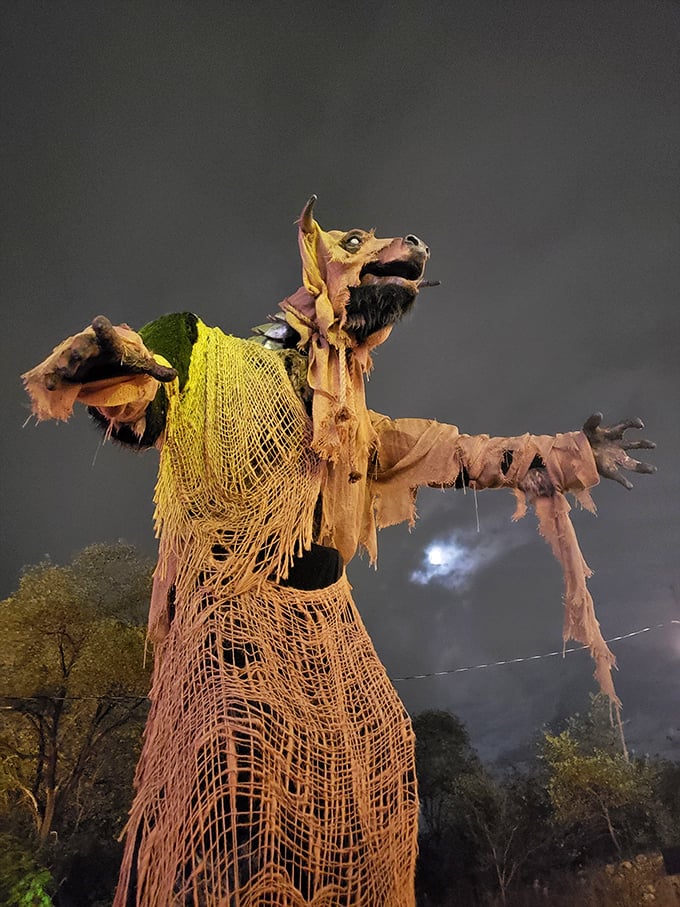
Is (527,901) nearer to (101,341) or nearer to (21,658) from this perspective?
(21,658)

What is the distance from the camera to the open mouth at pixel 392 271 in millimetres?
1691

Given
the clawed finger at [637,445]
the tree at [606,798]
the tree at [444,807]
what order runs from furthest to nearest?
the tree at [606,798] < the tree at [444,807] < the clawed finger at [637,445]

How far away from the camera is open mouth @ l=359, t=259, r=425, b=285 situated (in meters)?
1.69

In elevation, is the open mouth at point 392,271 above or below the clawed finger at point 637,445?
above

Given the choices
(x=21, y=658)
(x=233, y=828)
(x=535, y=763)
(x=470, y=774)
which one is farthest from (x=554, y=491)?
(x=535, y=763)

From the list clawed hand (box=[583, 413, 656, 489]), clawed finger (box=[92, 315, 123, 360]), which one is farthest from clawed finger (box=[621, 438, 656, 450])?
clawed finger (box=[92, 315, 123, 360])

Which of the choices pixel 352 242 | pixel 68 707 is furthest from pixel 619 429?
pixel 68 707

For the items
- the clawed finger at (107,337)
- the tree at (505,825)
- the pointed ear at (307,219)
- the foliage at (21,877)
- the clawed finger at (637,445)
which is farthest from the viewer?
the tree at (505,825)

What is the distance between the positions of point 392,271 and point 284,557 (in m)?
0.88

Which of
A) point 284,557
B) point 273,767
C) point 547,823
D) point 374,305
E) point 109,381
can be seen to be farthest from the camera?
point 547,823

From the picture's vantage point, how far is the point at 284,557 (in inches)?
53.7

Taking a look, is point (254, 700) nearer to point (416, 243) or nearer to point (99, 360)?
point (99, 360)

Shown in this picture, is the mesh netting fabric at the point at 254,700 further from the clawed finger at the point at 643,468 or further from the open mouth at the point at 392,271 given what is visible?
the clawed finger at the point at 643,468

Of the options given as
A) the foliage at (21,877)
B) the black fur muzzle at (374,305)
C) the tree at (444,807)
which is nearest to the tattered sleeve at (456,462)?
the black fur muzzle at (374,305)
